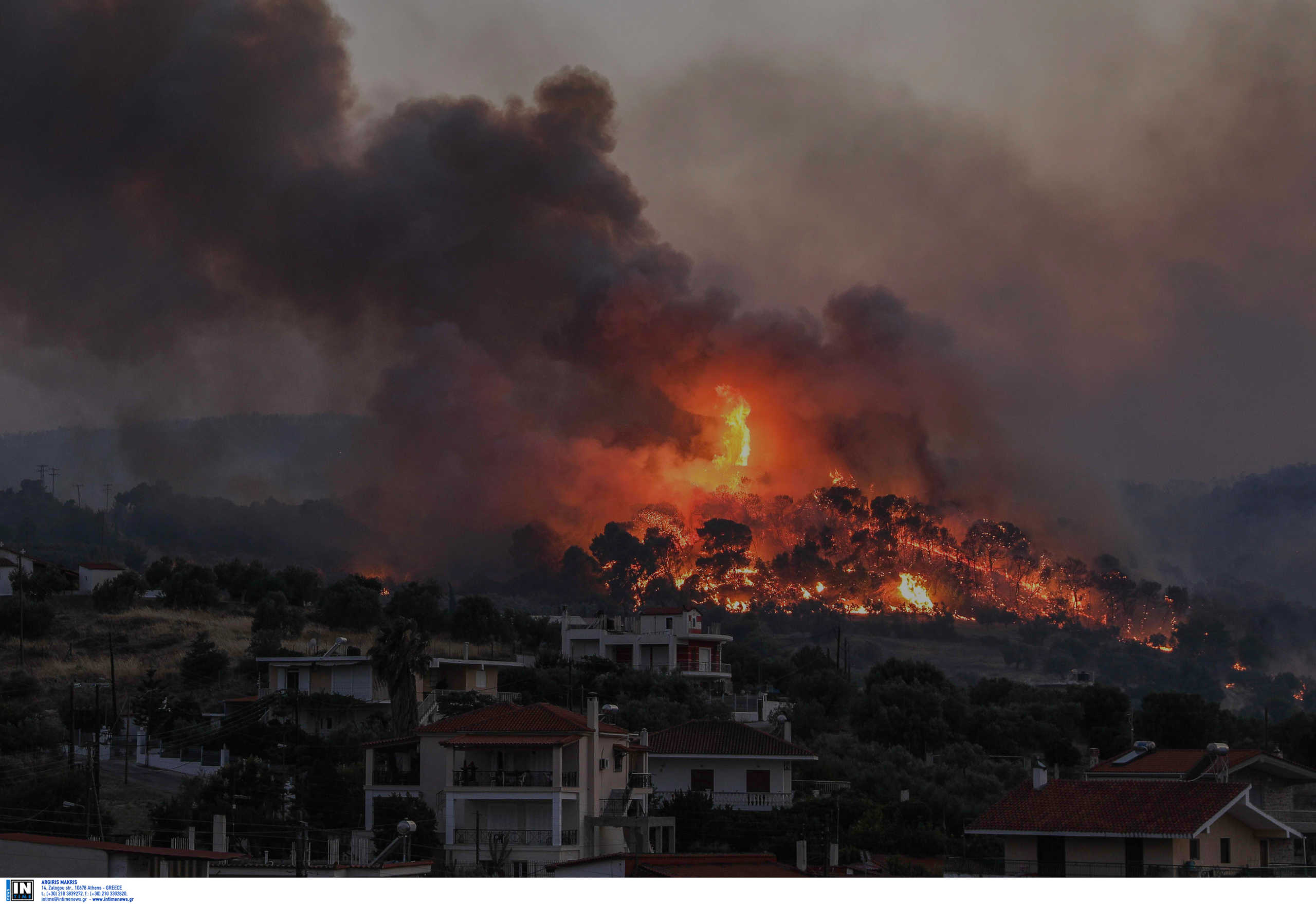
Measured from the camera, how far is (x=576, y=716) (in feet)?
169

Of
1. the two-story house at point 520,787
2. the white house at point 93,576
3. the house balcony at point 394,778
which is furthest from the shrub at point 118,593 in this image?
the house balcony at point 394,778

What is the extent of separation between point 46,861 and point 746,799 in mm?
27598

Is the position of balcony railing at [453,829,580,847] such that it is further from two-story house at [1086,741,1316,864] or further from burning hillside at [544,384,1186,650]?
burning hillside at [544,384,1186,650]

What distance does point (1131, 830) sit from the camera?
37.5m

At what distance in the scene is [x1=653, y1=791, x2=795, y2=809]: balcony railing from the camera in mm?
54219

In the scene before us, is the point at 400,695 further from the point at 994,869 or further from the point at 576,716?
the point at 994,869

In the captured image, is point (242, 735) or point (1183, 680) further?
point (1183, 680)

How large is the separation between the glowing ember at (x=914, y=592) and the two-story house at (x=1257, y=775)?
441 feet

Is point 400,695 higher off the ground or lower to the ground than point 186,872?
higher

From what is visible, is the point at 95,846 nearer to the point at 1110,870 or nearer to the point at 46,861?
the point at 46,861

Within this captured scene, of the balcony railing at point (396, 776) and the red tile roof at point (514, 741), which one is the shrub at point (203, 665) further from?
the red tile roof at point (514, 741)

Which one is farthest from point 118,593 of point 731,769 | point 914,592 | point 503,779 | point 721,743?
point 914,592

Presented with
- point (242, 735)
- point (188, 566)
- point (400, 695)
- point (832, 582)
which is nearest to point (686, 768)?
point (400, 695)
